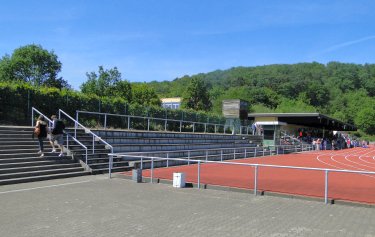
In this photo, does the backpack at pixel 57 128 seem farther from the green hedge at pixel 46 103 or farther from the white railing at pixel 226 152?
the green hedge at pixel 46 103

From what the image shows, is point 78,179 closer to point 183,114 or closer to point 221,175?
point 221,175

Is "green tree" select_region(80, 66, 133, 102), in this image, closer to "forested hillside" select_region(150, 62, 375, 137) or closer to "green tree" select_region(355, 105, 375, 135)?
"forested hillside" select_region(150, 62, 375, 137)

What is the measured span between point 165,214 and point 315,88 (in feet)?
390

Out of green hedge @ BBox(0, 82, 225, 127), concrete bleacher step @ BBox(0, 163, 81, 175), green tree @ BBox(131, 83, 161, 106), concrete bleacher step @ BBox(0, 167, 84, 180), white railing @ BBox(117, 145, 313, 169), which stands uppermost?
green tree @ BBox(131, 83, 161, 106)

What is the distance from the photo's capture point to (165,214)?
29.0 ft

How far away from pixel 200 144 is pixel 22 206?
62.5 ft

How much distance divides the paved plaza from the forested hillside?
97500 mm

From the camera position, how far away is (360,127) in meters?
115

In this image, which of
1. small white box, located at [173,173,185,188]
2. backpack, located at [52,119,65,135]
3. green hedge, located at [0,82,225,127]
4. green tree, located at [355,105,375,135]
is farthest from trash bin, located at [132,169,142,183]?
green tree, located at [355,105,375,135]

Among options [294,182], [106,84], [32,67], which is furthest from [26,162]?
[32,67]

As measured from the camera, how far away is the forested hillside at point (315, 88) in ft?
370

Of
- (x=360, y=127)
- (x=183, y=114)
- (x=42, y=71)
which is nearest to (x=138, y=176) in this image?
(x=183, y=114)

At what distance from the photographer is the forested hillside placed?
113 metres

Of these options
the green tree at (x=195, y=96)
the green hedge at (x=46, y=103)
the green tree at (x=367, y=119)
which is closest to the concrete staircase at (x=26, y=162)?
the green hedge at (x=46, y=103)
